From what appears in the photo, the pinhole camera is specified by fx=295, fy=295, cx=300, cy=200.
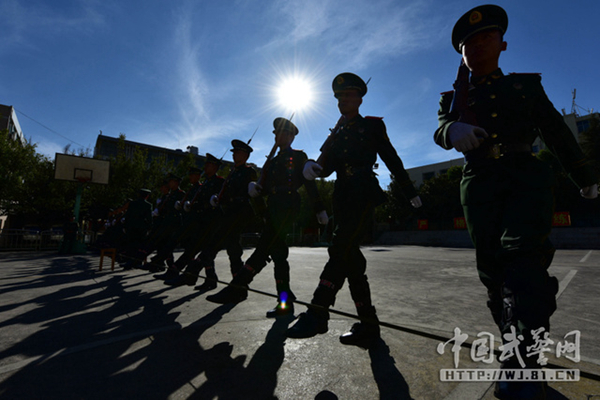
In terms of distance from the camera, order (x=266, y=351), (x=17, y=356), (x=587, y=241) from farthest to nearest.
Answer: (x=587, y=241) < (x=266, y=351) < (x=17, y=356)

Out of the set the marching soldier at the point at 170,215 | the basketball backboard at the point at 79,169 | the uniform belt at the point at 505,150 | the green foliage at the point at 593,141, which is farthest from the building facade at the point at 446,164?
the uniform belt at the point at 505,150

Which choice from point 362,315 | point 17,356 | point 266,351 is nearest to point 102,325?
point 17,356

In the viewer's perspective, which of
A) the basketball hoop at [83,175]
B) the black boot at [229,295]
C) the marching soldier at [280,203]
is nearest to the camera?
the black boot at [229,295]

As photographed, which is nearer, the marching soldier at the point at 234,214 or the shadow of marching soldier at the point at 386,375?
the shadow of marching soldier at the point at 386,375

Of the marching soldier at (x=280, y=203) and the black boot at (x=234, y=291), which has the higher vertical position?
the marching soldier at (x=280, y=203)

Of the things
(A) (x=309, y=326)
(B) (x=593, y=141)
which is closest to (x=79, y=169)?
(A) (x=309, y=326)

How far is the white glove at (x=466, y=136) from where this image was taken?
4.80 ft

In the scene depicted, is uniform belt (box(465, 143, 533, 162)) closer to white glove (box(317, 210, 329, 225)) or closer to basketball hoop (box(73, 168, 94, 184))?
white glove (box(317, 210, 329, 225))

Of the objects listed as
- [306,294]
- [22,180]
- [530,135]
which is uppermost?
[22,180]

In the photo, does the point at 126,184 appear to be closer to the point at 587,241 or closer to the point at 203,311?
the point at 203,311

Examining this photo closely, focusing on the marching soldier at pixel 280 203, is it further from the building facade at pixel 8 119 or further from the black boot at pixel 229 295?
the building facade at pixel 8 119

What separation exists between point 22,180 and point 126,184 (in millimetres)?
6742

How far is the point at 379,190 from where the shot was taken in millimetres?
2297

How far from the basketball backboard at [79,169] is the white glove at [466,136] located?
1988cm
